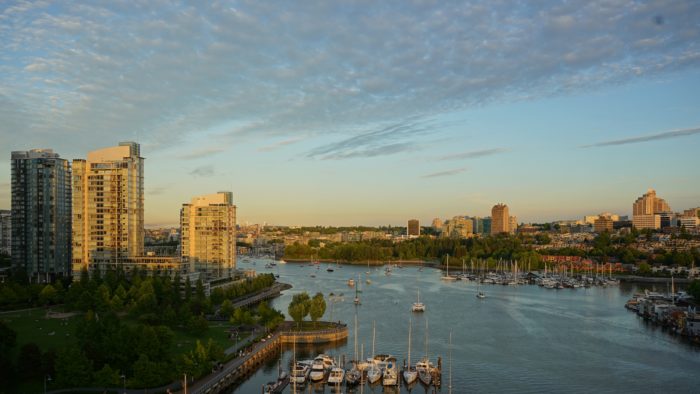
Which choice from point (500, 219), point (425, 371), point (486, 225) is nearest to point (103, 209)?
point (425, 371)

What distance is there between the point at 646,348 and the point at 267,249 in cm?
10563

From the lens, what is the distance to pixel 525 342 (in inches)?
1161

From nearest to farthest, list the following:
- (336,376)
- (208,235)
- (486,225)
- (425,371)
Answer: (336,376)
(425,371)
(208,235)
(486,225)

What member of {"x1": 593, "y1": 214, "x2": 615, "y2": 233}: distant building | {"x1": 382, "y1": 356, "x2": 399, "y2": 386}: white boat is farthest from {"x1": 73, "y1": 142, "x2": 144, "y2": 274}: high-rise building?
{"x1": 593, "y1": 214, "x2": 615, "y2": 233}: distant building

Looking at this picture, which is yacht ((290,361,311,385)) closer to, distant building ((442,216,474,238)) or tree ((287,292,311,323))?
tree ((287,292,311,323))

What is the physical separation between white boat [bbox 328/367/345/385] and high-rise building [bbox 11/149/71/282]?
28.3 metres

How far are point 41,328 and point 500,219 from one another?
137493 millimetres

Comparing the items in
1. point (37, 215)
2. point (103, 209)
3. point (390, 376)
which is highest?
point (103, 209)

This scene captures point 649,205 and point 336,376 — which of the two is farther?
point 649,205

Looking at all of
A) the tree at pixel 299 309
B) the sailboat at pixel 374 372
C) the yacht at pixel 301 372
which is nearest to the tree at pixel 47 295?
the tree at pixel 299 309

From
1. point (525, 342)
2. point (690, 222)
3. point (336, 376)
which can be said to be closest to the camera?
point (336, 376)

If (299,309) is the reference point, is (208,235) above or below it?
above

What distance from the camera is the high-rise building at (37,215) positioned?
43094 millimetres

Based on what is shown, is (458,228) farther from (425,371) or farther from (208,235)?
(425,371)
